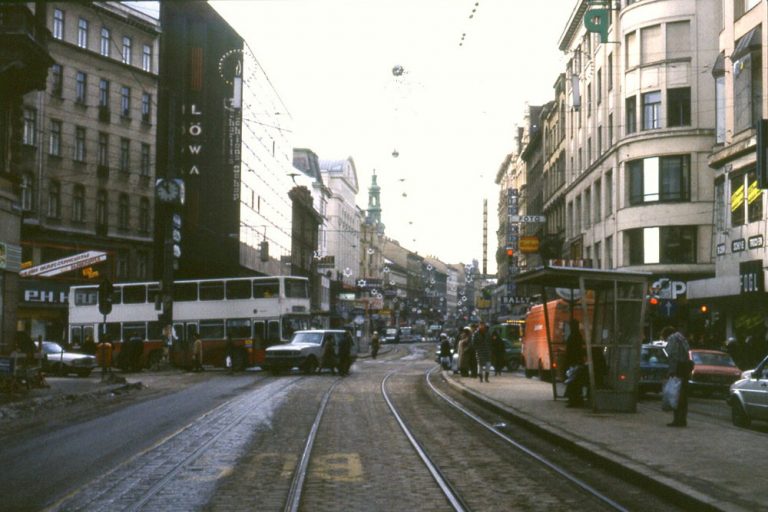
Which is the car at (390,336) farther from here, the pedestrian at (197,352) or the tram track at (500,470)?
the tram track at (500,470)

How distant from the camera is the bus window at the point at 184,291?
44625 millimetres

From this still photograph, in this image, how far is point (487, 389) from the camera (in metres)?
29.0

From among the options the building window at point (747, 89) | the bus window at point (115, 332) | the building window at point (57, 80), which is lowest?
the bus window at point (115, 332)

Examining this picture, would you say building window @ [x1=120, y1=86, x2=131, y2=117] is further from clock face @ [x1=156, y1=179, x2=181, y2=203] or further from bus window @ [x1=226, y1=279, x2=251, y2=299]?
bus window @ [x1=226, y1=279, x2=251, y2=299]

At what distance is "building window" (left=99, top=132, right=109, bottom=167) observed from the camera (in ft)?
195

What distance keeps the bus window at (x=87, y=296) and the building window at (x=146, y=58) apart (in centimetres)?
1764

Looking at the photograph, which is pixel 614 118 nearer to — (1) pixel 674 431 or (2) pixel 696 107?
(2) pixel 696 107

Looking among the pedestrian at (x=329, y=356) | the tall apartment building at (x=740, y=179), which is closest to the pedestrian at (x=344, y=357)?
the pedestrian at (x=329, y=356)

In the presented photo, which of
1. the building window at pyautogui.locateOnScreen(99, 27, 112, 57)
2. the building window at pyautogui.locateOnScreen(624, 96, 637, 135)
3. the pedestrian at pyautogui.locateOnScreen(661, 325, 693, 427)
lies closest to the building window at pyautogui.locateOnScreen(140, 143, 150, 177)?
the building window at pyautogui.locateOnScreen(99, 27, 112, 57)

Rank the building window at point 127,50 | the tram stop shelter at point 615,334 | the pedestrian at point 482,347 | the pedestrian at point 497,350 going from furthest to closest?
the building window at point 127,50
the pedestrian at point 497,350
the pedestrian at point 482,347
the tram stop shelter at point 615,334

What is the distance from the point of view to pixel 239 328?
4338 cm

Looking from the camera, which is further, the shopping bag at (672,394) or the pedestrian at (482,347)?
the pedestrian at (482,347)

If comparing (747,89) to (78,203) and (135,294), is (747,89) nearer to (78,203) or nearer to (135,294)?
(135,294)

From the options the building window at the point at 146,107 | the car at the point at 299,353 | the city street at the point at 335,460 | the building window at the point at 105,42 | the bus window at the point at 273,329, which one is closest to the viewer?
the city street at the point at 335,460
